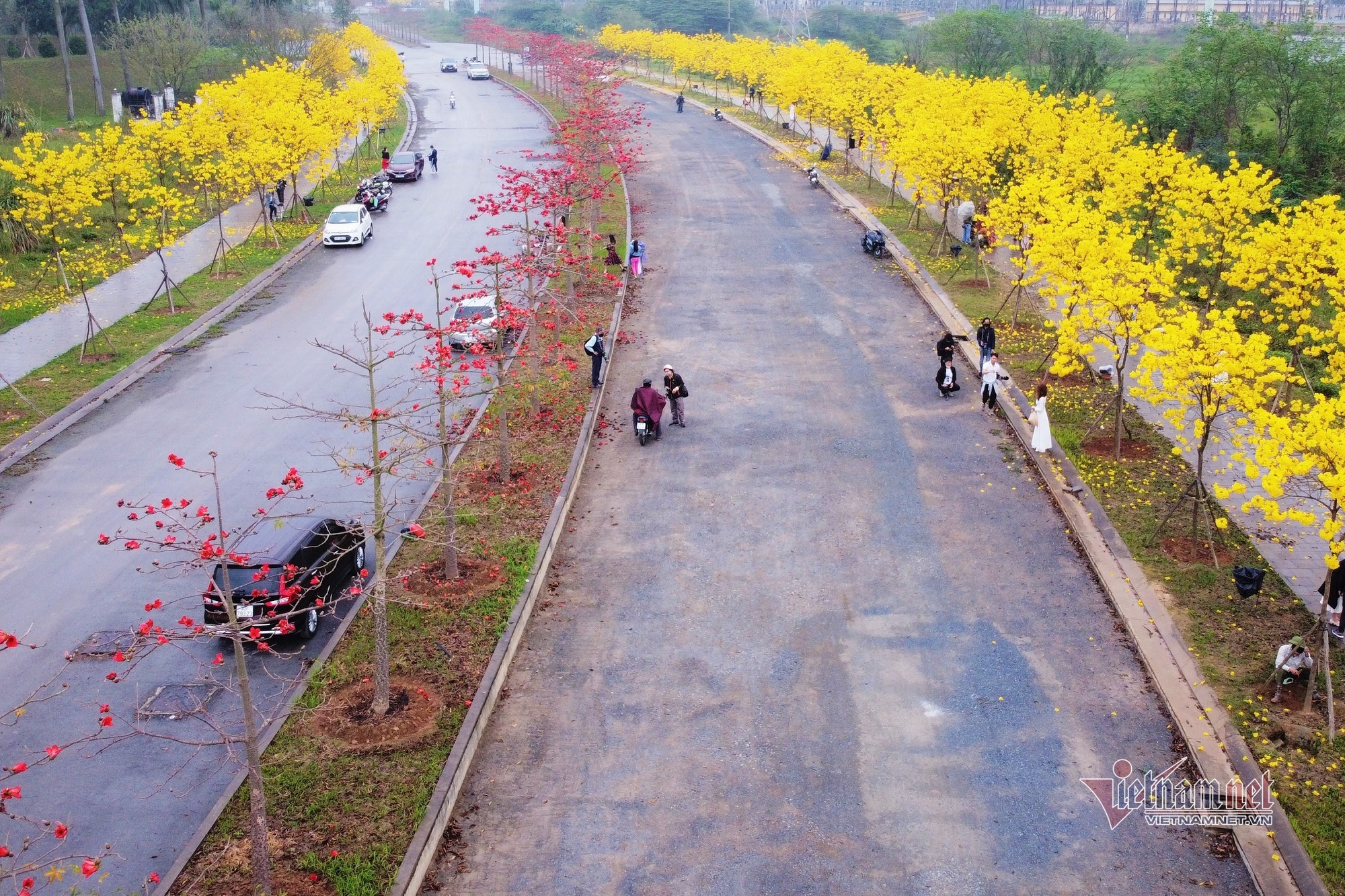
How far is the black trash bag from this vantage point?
47.4 feet

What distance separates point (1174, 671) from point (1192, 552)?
3371mm

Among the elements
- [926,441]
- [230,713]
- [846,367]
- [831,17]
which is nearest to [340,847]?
[230,713]

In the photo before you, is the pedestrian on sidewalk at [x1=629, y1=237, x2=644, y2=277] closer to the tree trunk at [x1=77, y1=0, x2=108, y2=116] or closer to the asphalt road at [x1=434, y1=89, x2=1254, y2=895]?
the asphalt road at [x1=434, y1=89, x2=1254, y2=895]

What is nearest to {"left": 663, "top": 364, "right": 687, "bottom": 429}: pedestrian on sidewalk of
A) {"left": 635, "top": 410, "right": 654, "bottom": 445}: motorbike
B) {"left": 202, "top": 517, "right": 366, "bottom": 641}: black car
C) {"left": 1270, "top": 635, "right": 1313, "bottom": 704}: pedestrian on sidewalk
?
{"left": 635, "top": 410, "right": 654, "bottom": 445}: motorbike

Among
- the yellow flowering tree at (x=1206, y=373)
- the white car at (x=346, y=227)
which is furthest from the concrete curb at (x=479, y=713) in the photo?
the white car at (x=346, y=227)

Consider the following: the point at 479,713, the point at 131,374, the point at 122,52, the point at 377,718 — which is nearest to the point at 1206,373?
the point at 479,713

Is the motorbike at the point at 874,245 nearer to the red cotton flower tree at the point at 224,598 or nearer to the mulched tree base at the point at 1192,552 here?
the mulched tree base at the point at 1192,552

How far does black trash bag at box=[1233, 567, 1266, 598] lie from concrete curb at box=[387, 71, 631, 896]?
9825 mm

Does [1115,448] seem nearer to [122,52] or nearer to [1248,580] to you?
[1248,580]

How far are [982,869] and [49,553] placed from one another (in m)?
14.2

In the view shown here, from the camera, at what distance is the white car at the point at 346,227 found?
35.6m

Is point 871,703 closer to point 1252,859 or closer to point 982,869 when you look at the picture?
point 982,869

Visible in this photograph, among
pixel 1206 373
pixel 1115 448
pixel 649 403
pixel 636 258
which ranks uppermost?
pixel 1206 373

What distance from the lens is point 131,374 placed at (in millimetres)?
23750
